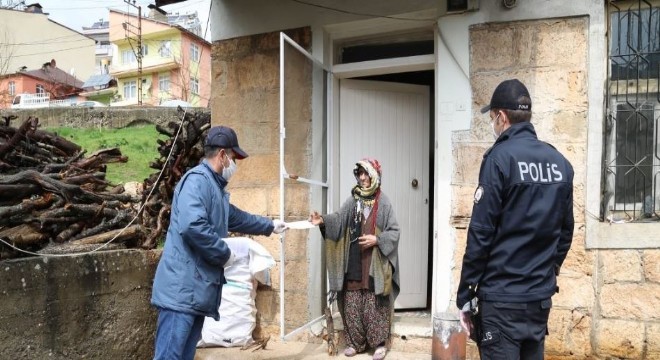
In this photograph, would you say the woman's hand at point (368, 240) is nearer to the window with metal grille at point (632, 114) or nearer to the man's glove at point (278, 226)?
the man's glove at point (278, 226)

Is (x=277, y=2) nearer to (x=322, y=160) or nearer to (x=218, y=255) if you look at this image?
(x=322, y=160)

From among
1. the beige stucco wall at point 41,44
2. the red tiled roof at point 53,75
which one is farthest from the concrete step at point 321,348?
the red tiled roof at point 53,75

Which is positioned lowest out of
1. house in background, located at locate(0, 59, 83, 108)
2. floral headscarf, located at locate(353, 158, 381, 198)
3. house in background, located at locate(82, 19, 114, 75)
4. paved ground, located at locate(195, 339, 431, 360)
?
paved ground, located at locate(195, 339, 431, 360)

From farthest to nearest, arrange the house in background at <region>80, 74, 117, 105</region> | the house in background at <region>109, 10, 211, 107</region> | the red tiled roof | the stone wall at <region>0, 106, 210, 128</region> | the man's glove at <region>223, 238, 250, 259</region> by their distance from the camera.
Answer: the house in background at <region>80, 74, 117, 105</region>
the house in background at <region>109, 10, 211, 107</region>
the red tiled roof
the stone wall at <region>0, 106, 210, 128</region>
the man's glove at <region>223, 238, 250, 259</region>

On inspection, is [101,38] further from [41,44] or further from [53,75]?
[53,75]

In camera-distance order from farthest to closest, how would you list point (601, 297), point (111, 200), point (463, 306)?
point (111, 200), point (601, 297), point (463, 306)

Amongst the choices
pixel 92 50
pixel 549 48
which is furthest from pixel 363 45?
pixel 92 50

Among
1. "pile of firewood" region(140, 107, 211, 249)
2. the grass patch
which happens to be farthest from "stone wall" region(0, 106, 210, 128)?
"pile of firewood" region(140, 107, 211, 249)

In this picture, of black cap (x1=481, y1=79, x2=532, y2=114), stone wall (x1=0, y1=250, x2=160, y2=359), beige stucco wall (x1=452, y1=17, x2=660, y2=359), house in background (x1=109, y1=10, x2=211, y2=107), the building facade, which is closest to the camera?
black cap (x1=481, y1=79, x2=532, y2=114)

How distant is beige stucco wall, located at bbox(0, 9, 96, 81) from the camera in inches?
1336

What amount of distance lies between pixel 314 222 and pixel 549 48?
7.86ft

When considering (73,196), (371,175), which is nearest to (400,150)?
(371,175)

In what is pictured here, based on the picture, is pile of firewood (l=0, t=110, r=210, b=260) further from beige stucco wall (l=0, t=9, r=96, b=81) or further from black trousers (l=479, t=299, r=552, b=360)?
beige stucco wall (l=0, t=9, r=96, b=81)

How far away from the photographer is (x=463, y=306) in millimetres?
2693
